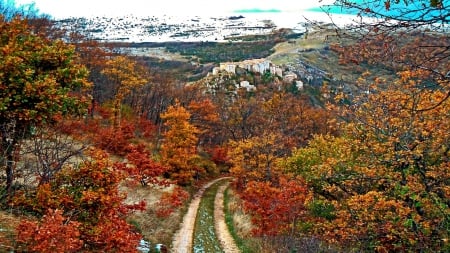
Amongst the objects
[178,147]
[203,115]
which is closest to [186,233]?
[178,147]

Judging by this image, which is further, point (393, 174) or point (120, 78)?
point (120, 78)

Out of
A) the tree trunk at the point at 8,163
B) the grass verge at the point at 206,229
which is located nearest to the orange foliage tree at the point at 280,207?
the grass verge at the point at 206,229

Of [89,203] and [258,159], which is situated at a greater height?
Result: [89,203]

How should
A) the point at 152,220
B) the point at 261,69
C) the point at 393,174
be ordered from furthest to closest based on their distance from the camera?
1. the point at 261,69
2. the point at 152,220
3. the point at 393,174

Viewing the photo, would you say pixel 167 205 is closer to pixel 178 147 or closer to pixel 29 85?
pixel 178 147

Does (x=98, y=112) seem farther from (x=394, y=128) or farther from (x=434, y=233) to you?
(x=434, y=233)

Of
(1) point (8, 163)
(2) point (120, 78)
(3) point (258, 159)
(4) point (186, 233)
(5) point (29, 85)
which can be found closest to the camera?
(5) point (29, 85)

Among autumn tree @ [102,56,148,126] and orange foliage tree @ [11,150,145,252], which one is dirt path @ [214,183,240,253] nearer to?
orange foliage tree @ [11,150,145,252]
